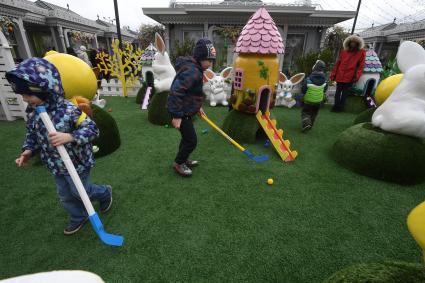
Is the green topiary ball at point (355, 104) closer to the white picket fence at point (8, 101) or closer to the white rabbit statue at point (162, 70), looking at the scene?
the white rabbit statue at point (162, 70)

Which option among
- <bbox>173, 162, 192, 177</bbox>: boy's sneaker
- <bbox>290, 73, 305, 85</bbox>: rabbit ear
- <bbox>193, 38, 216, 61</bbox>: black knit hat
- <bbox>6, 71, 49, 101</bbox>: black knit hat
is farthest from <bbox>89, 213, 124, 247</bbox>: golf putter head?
<bbox>290, 73, 305, 85</bbox>: rabbit ear

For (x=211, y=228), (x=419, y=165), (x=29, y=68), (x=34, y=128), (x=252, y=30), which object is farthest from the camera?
(x=252, y=30)

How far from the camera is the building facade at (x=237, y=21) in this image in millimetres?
11891

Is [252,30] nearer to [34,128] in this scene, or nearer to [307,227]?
[307,227]

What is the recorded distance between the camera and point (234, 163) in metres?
3.77

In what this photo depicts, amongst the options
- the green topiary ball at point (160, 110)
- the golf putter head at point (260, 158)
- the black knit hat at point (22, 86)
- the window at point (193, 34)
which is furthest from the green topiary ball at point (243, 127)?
the window at point (193, 34)

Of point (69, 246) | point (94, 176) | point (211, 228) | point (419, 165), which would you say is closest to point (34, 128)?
point (69, 246)

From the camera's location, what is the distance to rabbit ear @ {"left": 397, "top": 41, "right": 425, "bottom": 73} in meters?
2.99

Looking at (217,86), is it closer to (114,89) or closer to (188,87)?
(114,89)

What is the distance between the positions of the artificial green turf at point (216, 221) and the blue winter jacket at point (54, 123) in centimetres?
81

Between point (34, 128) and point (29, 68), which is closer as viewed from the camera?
point (29, 68)

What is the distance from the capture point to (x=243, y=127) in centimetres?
451

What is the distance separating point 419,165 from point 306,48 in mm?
12653

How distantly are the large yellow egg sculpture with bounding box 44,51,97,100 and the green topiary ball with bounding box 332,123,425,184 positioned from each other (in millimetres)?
4140
